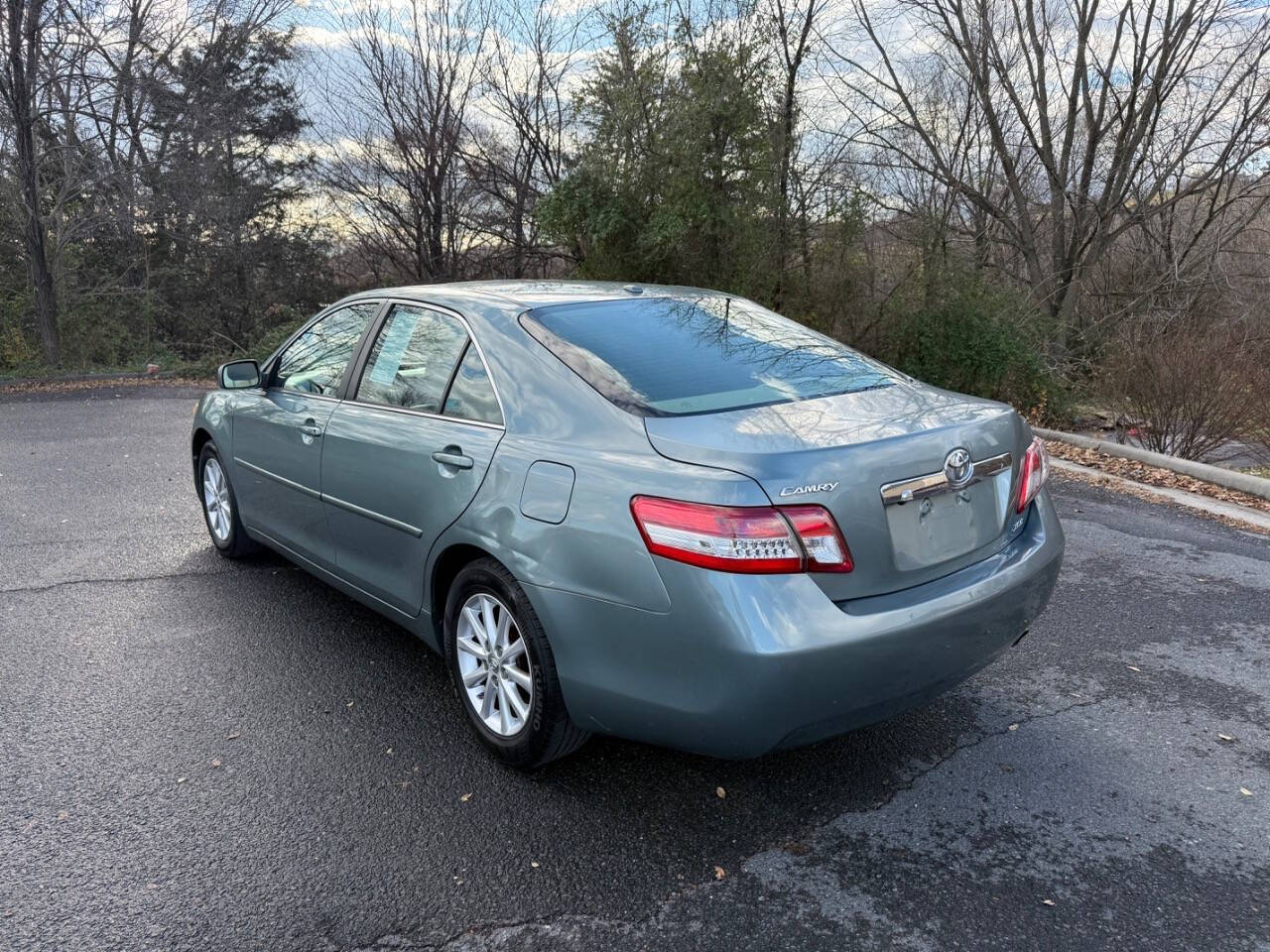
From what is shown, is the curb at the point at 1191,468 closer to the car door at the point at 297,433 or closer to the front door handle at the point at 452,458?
the front door handle at the point at 452,458

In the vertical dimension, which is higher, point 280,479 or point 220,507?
point 280,479

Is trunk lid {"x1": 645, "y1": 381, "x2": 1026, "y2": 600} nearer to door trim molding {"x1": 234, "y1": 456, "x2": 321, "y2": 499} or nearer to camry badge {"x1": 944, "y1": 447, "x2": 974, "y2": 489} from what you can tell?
camry badge {"x1": 944, "y1": 447, "x2": 974, "y2": 489}

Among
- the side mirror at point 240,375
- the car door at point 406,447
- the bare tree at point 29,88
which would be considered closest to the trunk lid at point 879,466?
the car door at point 406,447

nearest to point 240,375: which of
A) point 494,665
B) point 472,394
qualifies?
point 472,394

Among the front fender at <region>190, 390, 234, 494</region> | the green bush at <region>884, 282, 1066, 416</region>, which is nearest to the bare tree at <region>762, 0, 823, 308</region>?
the green bush at <region>884, 282, 1066, 416</region>

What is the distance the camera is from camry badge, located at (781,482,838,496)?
2498 mm

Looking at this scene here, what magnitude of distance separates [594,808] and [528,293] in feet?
6.47

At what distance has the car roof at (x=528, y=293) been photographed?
11.9 feet

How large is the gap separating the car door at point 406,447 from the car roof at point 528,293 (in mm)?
96

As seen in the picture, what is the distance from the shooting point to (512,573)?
2.90 meters

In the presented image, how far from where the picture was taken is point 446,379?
3496 millimetres

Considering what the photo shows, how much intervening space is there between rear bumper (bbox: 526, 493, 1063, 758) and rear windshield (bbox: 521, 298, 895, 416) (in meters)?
0.66

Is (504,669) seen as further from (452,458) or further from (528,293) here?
(528,293)

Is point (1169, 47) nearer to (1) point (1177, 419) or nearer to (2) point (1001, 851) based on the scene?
(1) point (1177, 419)
